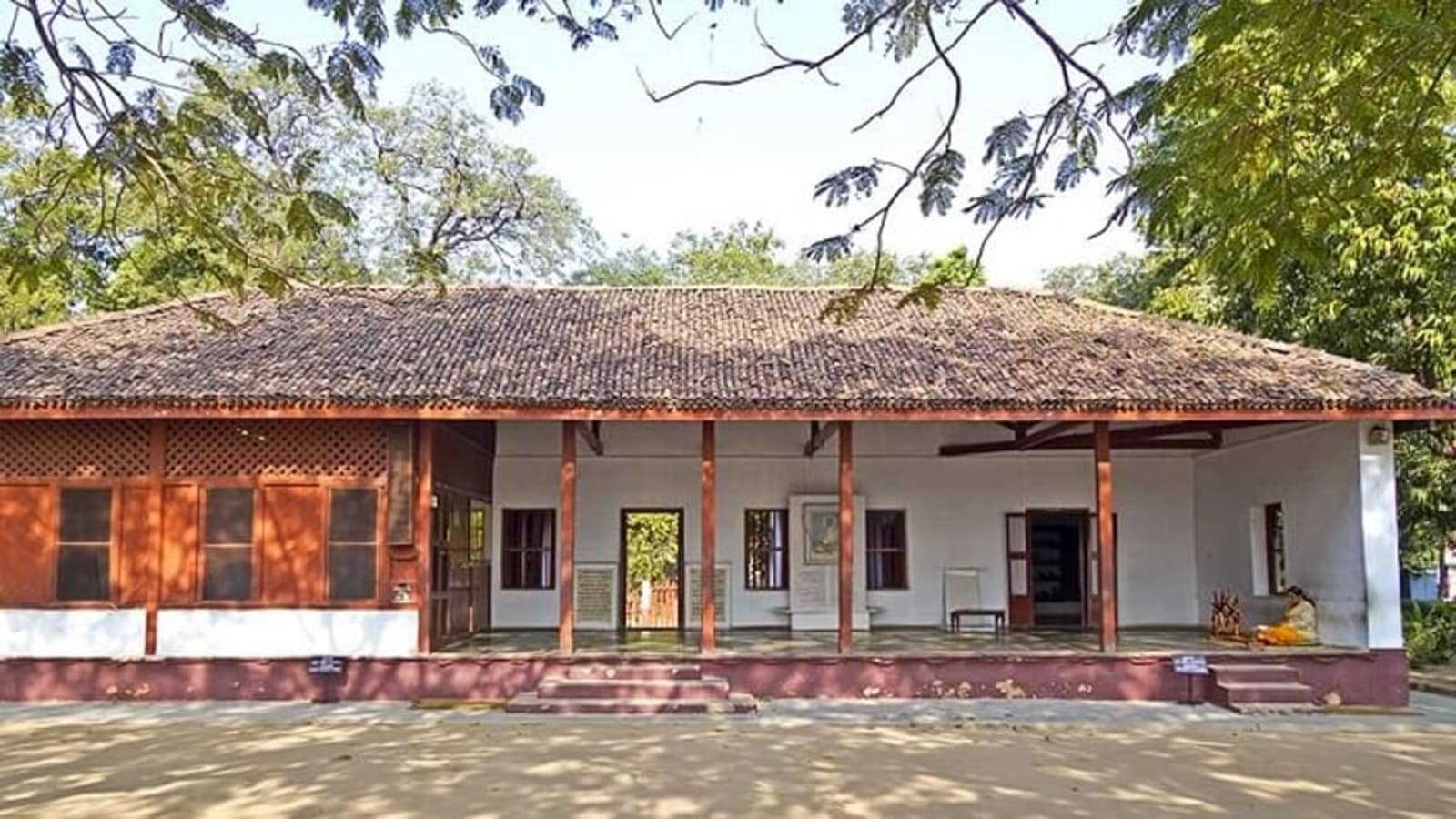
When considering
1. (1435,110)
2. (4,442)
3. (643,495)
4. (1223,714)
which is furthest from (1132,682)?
(4,442)

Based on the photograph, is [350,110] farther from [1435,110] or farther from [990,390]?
[990,390]

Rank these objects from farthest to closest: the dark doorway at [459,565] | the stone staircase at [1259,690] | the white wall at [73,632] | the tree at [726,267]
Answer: the tree at [726,267]
the dark doorway at [459,565]
the white wall at [73,632]
the stone staircase at [1259,690]

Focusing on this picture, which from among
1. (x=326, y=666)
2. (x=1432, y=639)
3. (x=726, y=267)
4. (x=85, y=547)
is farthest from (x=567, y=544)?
(x=726, y=267)

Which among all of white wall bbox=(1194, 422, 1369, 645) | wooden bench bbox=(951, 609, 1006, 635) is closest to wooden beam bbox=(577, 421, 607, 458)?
wooden bench bbox=(951, 609, 1006, 635)

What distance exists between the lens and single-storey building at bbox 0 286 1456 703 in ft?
39.1

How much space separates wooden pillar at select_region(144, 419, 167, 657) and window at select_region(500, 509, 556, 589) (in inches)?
176

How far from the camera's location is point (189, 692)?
12.0m

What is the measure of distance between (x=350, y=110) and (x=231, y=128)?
0.86 m

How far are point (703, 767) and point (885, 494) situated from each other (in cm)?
784

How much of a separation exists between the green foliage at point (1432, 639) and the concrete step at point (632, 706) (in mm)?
8798

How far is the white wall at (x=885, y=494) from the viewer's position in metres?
15.8

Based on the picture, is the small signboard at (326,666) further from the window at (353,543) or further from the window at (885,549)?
the window at (885,549)

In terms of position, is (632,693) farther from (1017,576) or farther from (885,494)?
(1017,576)

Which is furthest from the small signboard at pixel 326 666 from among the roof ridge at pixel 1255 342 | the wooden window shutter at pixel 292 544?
the roof ridge at pixel 1255 342
